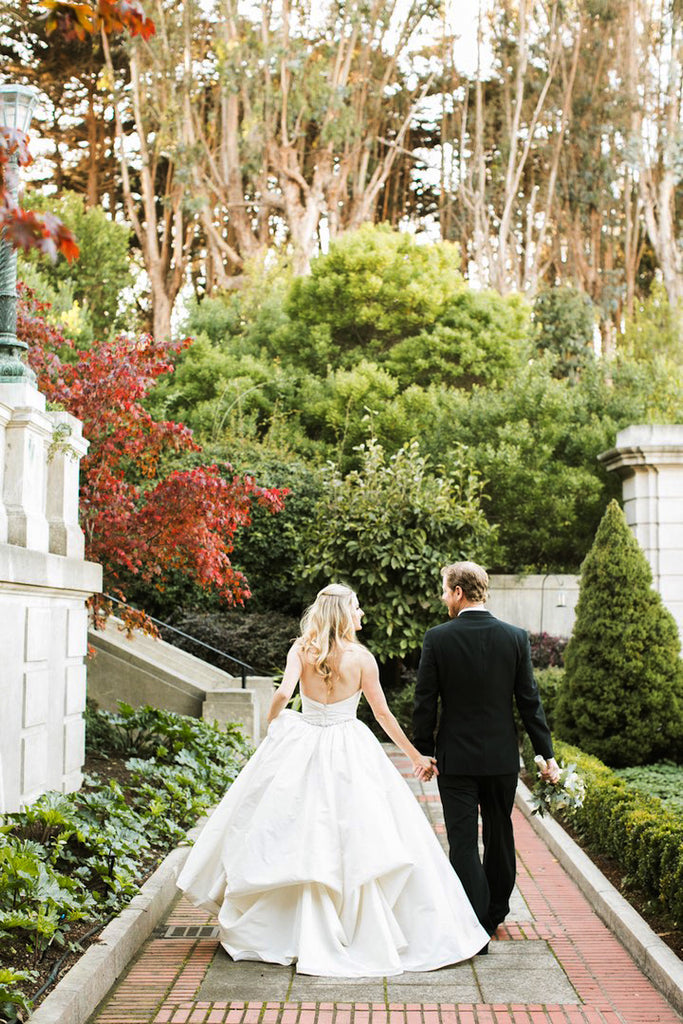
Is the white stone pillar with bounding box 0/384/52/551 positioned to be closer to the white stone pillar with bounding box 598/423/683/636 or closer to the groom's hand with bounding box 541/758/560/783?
the groom's hand with bounding box 541/758/560/783

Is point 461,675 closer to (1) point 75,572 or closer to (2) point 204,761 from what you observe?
(1) point 75,572

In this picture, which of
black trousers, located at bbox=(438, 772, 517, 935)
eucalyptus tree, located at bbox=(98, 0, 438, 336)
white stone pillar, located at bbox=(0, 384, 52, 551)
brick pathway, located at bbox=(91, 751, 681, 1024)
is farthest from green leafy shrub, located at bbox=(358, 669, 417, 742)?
eucalyptus tree, located at bbox=(98, 0, 438, 336)

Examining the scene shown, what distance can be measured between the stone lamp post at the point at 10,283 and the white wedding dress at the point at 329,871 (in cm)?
362

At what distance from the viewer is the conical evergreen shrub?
10797 millimetres

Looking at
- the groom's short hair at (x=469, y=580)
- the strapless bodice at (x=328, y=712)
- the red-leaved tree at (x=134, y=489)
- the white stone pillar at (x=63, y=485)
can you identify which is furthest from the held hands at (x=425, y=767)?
the red-leaved tree at (x=134, y=489)

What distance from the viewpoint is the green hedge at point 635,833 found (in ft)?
19.6

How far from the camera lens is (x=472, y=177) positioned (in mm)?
32250

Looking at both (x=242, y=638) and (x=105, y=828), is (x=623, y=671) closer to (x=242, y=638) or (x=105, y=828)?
(x=105, y=828)

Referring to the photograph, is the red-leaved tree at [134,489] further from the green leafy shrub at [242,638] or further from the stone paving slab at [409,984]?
the stone paving slab at [409,984]

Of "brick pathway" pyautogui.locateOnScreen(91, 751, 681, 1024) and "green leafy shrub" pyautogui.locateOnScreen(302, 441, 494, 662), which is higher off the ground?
"green leafy shrub" pyautogui.locateOnScreen(302, 441, 494, 662)

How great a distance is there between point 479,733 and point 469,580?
827 millimetres

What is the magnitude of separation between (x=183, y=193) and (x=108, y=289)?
3.96 metres

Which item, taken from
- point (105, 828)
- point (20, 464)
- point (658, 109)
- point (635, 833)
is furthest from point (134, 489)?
point (658, 109)

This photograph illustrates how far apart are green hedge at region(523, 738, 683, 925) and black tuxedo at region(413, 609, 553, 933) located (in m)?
0.90
